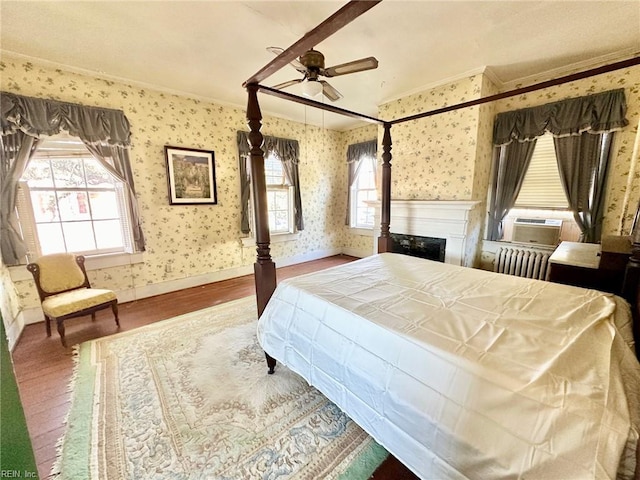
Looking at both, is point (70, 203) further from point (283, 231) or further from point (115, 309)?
point (283, 231)

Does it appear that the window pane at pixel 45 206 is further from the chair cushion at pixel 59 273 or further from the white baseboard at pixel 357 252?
the white baseboard at pixel 357 252

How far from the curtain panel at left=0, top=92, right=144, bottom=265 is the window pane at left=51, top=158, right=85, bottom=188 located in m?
0.28

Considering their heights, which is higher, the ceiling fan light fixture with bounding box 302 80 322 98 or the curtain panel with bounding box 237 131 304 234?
the ceiling fan light fixture with bounding box 302 80 322 98

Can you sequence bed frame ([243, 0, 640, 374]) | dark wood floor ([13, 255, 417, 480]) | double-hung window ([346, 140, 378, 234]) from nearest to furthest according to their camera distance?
bed frame ([243, 0, 640, 374]) → dark wood floor ([13, 255, 417, 480]) → double-hung window ([346, 140, 378, 234])

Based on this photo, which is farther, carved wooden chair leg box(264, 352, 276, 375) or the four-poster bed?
carved wooden chair leg box(264, 352, 276, 375)

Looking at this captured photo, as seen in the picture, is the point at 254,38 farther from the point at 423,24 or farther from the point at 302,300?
the point at 302,300

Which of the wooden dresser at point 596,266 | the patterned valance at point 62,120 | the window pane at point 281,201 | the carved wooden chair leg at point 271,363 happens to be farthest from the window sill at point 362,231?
the patterned valance at point 62,120

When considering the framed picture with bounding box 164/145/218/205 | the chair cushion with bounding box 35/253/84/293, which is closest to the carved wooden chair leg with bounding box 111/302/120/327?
the chair cushion with bounding box 35/253/84/293

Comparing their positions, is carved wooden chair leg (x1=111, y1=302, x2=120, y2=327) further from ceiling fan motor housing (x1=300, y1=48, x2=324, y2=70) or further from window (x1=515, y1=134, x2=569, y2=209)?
window (x1=515, y1=134, x2=569, y2=209)

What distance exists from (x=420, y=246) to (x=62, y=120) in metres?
4.51

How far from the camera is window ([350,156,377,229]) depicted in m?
4.99

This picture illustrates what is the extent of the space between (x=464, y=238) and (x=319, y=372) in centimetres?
267

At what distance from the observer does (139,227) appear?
10.6 feet

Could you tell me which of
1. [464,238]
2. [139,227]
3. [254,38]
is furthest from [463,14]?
[139,227]
